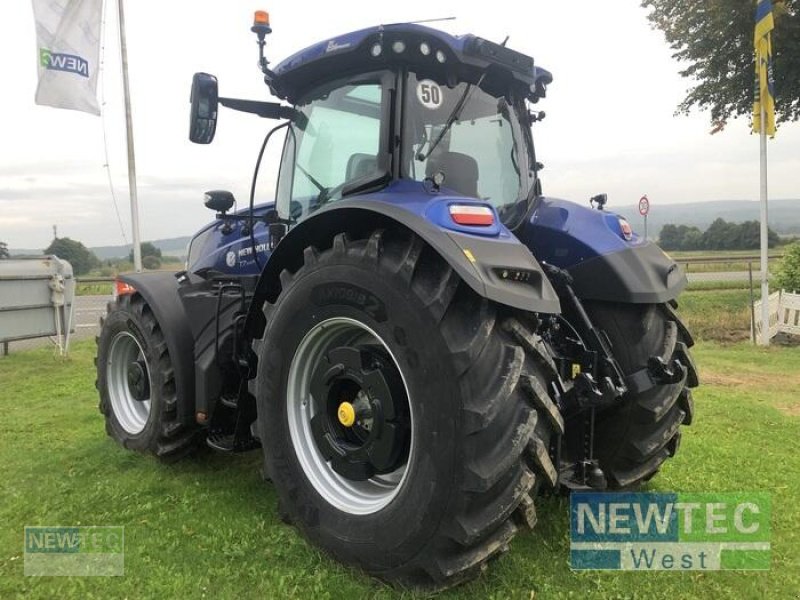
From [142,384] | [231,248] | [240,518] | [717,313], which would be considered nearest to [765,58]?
[717,313]

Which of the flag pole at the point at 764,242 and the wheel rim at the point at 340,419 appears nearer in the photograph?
the wheel rim at the point at 340,419

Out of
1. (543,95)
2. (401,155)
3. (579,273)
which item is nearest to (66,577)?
(401,155)

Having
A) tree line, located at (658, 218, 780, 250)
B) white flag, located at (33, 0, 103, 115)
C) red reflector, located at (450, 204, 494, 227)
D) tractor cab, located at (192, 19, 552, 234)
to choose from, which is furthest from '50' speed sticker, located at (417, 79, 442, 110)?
tree line, located at (658, 218, 780, 250)

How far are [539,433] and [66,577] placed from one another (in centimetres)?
223

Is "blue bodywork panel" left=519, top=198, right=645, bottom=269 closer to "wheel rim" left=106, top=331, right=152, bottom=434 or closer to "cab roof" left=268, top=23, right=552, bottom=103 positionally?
"cab roof" left=268, top=23, right=552, bottom=103

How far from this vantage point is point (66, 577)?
2760mm

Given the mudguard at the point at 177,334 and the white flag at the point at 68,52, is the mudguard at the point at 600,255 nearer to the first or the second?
the mudguard at the point at 177,334

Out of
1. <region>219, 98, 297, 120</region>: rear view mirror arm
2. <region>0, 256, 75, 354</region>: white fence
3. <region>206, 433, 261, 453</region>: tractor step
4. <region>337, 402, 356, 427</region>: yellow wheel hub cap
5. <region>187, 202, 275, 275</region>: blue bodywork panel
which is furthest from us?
<region>0, 256, 75, 354</region>: white fence

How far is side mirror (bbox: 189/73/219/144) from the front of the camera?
3611 millimetres

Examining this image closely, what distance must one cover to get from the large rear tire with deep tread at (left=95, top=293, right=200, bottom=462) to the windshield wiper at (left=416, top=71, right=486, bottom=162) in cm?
216

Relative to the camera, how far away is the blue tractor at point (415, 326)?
7.51 feet

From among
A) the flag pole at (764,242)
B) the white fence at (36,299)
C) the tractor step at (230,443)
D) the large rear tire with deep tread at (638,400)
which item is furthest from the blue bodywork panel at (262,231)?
the flag pole at (764,242)

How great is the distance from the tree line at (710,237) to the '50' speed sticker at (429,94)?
4120 centimetres

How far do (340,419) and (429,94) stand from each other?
5.51 feet
